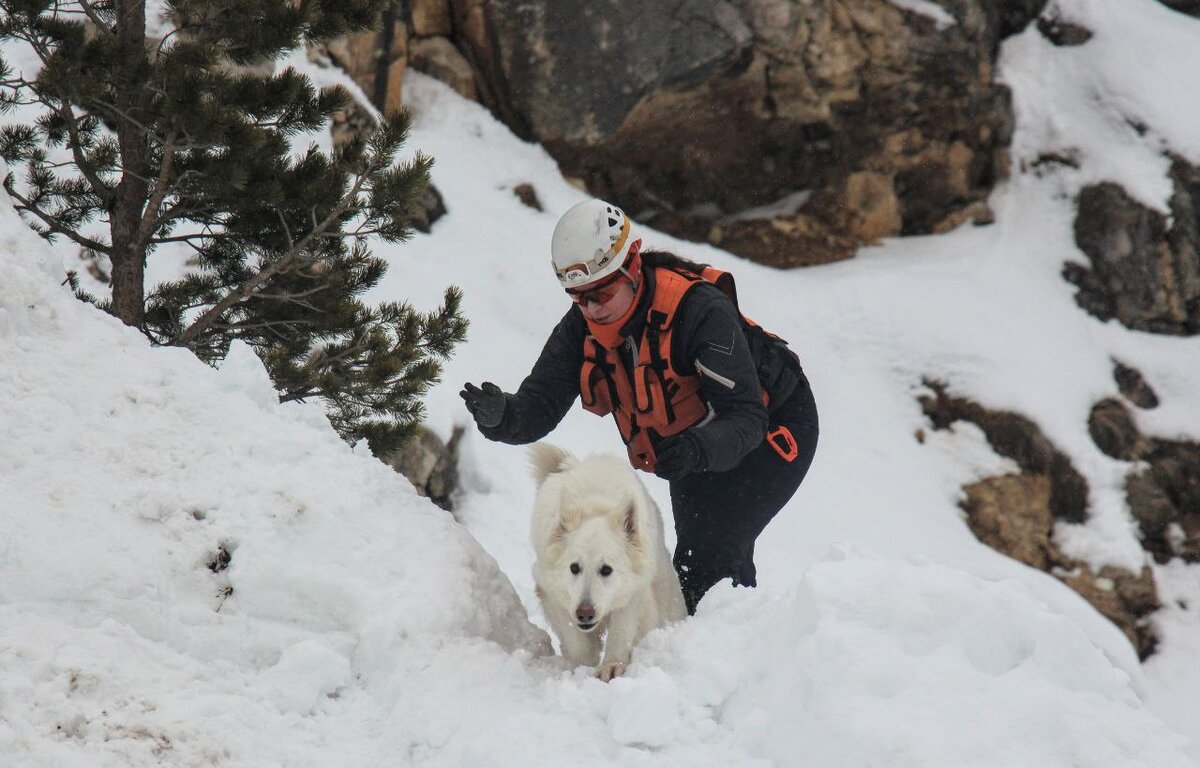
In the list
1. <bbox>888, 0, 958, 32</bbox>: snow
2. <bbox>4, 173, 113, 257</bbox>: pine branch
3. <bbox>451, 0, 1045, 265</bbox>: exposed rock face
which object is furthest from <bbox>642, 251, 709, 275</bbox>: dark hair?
<bbox>888, 0, 958, 32</bbox>: snow

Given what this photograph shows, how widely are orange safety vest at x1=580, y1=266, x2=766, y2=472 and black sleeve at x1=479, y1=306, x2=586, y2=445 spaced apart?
11cm

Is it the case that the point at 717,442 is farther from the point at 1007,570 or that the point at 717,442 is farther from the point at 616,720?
the point at 1007,570

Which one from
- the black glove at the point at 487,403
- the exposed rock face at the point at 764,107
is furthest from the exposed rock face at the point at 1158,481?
the black glove at the point at 487,403

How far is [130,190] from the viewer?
255 inches

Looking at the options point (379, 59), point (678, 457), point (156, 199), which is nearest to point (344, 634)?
point (678, 457)

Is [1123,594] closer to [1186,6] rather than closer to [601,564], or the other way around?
[1186,6]

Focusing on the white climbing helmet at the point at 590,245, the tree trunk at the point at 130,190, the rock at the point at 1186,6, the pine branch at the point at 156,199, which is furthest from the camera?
the rock at the point at 1186,6

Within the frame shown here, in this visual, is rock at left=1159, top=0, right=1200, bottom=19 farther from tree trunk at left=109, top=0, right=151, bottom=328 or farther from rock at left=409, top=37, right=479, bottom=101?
tree trunk at left=109, top=0, right=151, bottom=328

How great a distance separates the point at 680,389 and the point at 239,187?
3115 millimetres

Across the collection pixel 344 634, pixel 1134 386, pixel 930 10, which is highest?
pixel 344 634

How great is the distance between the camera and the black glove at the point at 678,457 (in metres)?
4.01

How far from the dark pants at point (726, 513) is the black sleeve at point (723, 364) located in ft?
1.44

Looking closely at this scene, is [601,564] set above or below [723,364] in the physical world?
below

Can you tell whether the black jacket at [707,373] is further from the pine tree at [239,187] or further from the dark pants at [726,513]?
the pine tree at [239,187]
